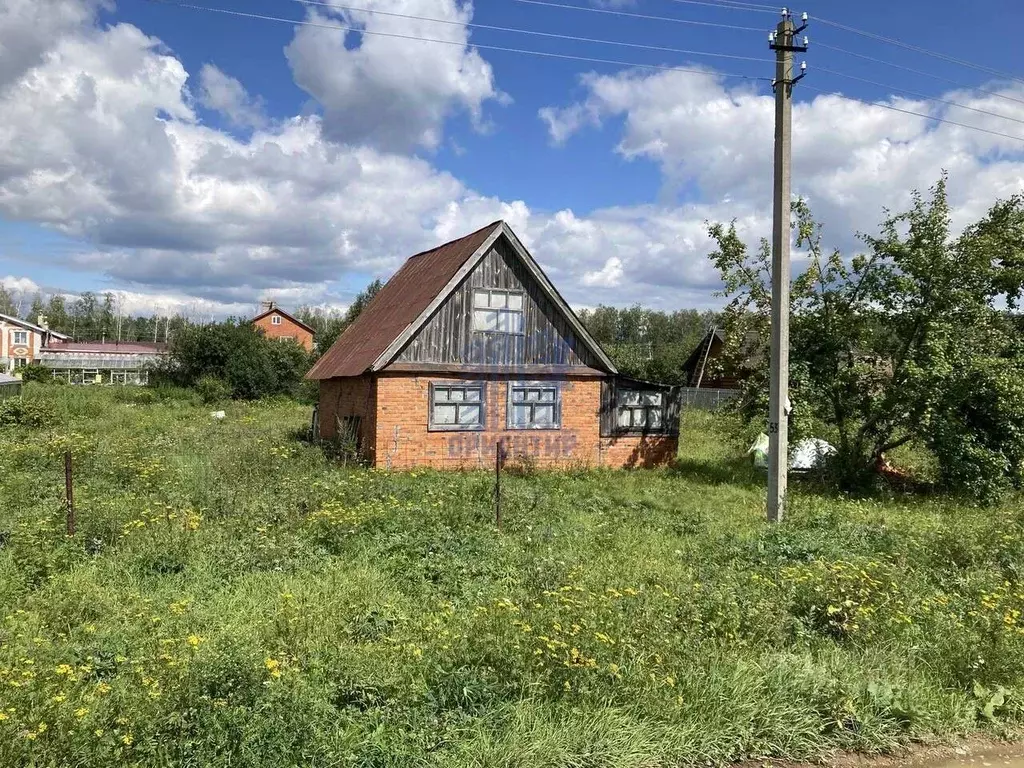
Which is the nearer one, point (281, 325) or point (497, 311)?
point (497, 311)

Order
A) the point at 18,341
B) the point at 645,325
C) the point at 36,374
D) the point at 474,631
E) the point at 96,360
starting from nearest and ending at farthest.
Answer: the point at 474,631 → the point at 36,374 → the point at 96,360 → the point at 18,341 → the point at 645,325

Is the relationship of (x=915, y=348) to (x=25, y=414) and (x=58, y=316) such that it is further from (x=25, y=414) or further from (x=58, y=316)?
(x=58, y=316)

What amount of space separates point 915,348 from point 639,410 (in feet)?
19.8

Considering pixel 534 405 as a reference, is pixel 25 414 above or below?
below

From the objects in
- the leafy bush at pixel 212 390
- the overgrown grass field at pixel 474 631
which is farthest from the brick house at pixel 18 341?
the overgrown grass field at pixel 474 631

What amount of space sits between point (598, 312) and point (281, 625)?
105m

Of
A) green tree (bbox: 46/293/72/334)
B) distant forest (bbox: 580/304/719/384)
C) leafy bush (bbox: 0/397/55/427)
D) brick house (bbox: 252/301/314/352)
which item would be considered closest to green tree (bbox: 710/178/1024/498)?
leafy bush (bbox: 0/397/55/427)

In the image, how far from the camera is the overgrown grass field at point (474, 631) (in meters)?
4.16

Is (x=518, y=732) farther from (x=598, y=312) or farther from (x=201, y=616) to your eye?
(x=598, y=312)

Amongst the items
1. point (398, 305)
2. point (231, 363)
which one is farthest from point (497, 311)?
point (231, 363)

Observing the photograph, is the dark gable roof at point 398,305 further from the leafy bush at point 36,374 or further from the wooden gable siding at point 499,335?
the leafy bush at point 36,374

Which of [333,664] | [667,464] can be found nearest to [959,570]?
[333,664]

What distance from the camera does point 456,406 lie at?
15.9 meters

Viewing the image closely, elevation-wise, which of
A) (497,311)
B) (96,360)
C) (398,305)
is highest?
(398,305)
